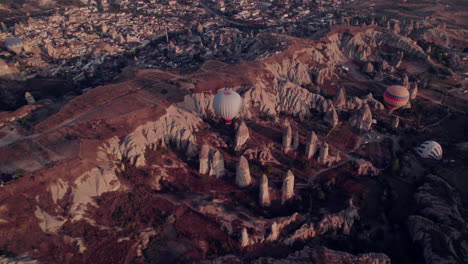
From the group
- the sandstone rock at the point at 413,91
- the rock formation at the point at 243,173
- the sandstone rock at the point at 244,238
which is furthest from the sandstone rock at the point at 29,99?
the sandstone rock at the point at 413,91

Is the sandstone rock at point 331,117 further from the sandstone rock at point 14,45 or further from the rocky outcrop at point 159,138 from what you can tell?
the sandstone rock at point 14,45

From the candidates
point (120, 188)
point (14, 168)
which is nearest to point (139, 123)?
point (120, 188)

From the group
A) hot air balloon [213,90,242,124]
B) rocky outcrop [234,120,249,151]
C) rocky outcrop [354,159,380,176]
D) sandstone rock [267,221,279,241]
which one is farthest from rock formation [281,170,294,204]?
hot air balloon [213,90,242,124]

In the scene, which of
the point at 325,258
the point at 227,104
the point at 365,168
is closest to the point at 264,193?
the point at 325,258

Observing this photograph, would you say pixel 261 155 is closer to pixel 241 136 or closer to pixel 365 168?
pixel 241 136

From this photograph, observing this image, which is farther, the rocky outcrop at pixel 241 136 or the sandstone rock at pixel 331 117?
the sandstone rock at pixel 331 117

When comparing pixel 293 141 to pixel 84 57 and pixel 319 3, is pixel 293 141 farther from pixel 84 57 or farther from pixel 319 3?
pixel 319 3
